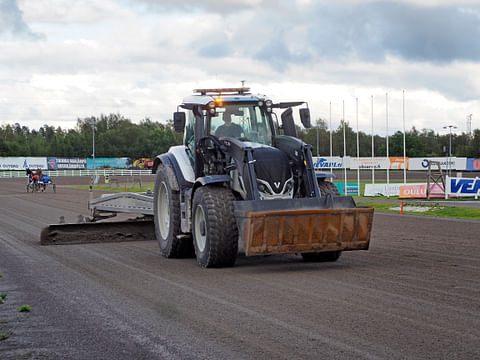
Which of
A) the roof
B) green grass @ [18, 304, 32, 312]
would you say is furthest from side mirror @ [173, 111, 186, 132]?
green grass @ [18, 304, 32, 312]

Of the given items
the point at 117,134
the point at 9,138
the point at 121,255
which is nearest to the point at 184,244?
the point at 121,255

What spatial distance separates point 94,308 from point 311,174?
455 cm

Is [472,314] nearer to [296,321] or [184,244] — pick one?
[296,321]

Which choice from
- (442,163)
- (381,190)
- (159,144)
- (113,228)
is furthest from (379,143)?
(113,228)

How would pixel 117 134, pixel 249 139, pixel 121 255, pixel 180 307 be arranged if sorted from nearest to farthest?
pixel 180 307
pixel 249 139
pixel 121 255
pixel 117 134

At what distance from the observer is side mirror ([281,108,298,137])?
508 inches

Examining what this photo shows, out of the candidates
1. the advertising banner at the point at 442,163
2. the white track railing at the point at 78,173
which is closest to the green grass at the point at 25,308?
the advertising banner at the point at 442,163

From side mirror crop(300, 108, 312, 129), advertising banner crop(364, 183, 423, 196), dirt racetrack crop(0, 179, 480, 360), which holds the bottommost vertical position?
advertising banner crop(364, 183, 423, 196)

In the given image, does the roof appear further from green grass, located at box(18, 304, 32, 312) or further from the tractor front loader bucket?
green grass, located at box(18, 304, 32, 312)

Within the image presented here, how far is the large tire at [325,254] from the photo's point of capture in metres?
12.0

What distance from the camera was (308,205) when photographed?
432 inches

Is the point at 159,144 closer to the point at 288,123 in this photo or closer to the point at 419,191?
the point at 419,191

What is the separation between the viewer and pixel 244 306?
823cm

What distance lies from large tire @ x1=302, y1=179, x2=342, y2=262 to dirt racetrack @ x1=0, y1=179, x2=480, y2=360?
6.9 inches
